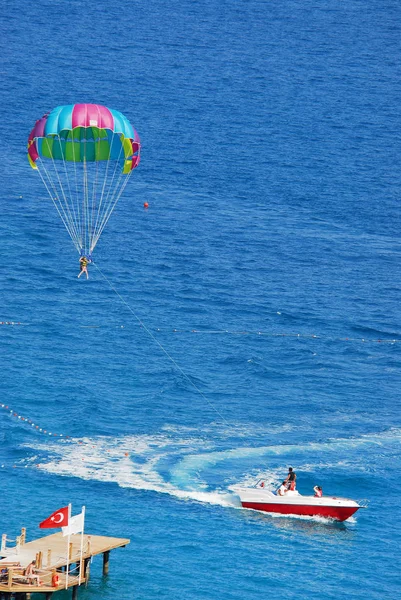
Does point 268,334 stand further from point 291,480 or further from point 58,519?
point 58,519

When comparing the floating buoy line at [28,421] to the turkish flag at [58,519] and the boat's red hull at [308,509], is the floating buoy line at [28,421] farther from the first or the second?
the turkish flag at [58,519]

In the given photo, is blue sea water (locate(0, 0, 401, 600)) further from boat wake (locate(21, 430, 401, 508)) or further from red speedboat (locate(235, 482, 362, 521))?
red speedboat (locate(235, 482, 362, 521))

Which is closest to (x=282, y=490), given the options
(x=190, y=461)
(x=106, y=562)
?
(x=190, y=461)

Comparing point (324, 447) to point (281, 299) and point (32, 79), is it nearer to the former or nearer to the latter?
point (281, 299)

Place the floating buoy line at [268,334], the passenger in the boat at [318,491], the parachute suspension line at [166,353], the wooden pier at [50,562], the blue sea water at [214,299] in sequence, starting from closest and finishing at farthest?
the wooden pier at [50,562], the blue sea water at [214,299], the passenger in the boat at [318,491], the parachute suspension line at [166,353], the floating buoy line at [268,334]

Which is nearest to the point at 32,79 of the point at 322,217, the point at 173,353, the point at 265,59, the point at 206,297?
the point at 265,59

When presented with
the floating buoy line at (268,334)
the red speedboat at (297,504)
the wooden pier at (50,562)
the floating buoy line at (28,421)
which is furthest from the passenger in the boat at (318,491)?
the floating buoy line at (268,334)

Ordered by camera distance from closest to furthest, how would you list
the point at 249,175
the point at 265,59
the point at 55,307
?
the point at 55,307 → the point at 249,175 → the point at 265,59
